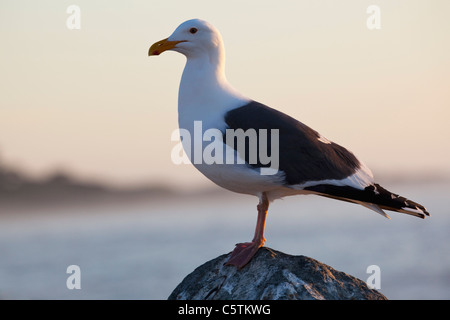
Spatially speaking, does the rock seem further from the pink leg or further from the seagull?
the seagull

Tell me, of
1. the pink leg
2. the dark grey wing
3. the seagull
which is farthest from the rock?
the dark grey wing

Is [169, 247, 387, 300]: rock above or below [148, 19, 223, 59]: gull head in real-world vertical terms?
below

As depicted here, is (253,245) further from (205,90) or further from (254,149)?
(205,90)

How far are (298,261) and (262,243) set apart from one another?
598mm

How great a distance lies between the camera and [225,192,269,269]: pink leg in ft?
23.8

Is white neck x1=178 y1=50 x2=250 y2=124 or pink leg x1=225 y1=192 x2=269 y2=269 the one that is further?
white neck x1=178 y1=50 x2=250 y2=124

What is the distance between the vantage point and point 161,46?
7859 millimetres

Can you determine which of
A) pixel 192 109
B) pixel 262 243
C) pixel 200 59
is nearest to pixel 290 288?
pixel 262 243

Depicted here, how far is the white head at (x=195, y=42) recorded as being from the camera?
7.76 meters

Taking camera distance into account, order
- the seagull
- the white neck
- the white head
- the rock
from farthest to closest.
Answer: the white head, the white neck, the seagull, the rock

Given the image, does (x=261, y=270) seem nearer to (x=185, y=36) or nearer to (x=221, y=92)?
(x=221, y=92)

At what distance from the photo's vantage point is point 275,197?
24.8ft

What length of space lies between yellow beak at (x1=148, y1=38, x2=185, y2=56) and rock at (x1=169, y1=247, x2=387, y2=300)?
293 centimetres
